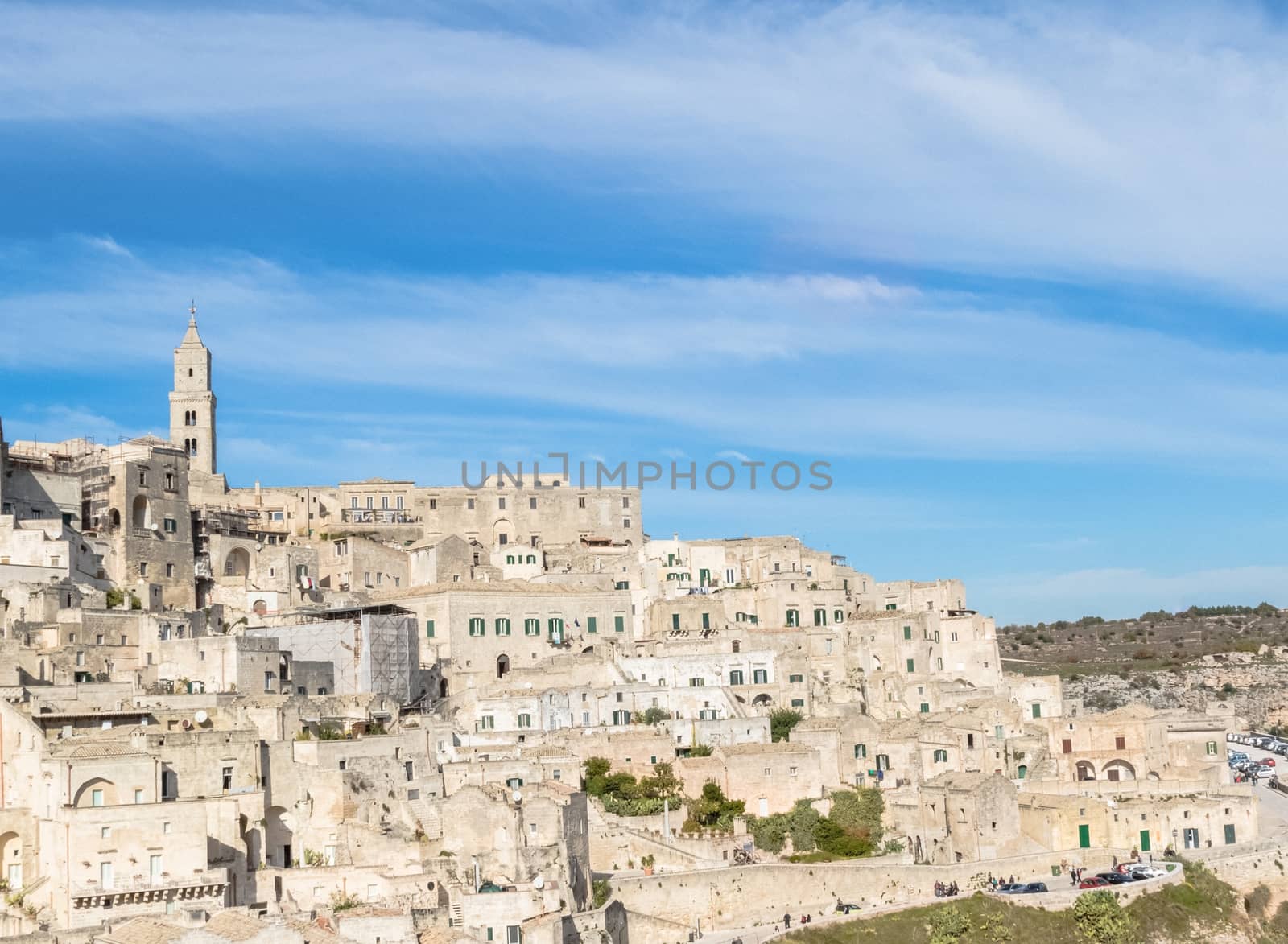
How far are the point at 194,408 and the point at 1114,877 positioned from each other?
53050 mm

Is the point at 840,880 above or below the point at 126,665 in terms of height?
below

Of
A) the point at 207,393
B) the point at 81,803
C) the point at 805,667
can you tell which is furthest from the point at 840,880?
the point at 207,393

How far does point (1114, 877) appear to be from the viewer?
→ 56031 millimetres

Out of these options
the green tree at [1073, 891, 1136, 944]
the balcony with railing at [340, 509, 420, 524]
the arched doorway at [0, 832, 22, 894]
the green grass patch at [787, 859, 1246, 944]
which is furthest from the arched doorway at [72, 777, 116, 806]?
the balcony with railing at [340, 509, 420, 524]

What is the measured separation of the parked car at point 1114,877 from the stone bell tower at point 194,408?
5037 cm

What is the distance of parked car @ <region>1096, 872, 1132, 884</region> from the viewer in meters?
55.8

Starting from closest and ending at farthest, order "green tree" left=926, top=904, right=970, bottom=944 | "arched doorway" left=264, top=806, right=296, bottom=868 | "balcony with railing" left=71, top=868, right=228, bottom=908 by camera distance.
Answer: "balcony with railing" left=71, top=868, right=228, bottom=908
"arched doorway" left=264, top=806, right=296, bottom=868
"green tree" left=926, top=904, right=970, bottom=944

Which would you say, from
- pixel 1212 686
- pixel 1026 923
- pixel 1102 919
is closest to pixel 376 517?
pixel 1026 923

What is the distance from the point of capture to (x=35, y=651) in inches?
2223

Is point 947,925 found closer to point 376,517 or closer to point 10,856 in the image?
point 10,856

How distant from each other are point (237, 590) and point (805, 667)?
2466cm

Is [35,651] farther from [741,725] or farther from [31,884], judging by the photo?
[741,725]

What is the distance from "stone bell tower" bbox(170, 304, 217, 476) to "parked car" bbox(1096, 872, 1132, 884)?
5037cm

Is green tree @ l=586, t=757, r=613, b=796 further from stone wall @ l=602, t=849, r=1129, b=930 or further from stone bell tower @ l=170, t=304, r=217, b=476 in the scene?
stone bell tower @ l=170, t=304, r=217, b=476
